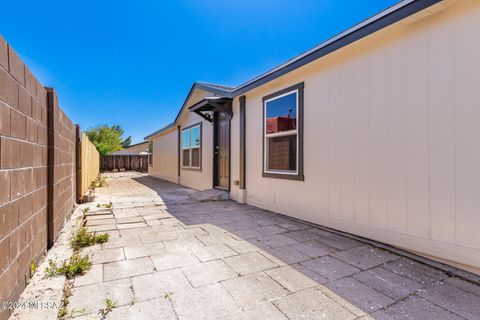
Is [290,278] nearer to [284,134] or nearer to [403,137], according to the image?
[403,137]

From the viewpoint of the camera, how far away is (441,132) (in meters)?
2.32

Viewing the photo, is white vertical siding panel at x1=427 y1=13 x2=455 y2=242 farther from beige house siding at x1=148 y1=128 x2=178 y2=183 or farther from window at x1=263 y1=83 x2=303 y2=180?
beige house siding at x1=148 y1=128 x2=178 y2=183

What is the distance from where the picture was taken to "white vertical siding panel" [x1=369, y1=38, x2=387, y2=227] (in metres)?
2.82

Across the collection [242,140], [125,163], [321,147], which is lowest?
[125,163]

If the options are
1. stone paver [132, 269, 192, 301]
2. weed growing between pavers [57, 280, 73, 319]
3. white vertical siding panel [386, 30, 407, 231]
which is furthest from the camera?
white vertical siding panel [386, 30, 407, 231]

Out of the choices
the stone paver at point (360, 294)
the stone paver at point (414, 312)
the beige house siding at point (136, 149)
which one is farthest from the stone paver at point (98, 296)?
the beige house siding at point (136, 149)

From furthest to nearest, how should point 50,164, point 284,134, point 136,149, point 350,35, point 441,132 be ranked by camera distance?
point 136,149
point 284,134
point 350,35
point 50,164
point 441,132

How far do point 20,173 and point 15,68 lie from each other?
69cm

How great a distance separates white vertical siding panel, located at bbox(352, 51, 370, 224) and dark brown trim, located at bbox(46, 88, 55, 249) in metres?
3.48

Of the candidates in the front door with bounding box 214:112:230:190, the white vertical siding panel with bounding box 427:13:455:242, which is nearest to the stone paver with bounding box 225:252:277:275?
the white vertical siding panel with bounding box 427:13:455:242

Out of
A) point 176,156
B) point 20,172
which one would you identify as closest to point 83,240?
point 20,172

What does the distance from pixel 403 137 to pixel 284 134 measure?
2027 millimetres

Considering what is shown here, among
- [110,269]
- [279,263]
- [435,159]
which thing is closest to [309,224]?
[279,263]

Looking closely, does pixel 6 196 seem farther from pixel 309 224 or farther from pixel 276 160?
pixel 276 160
